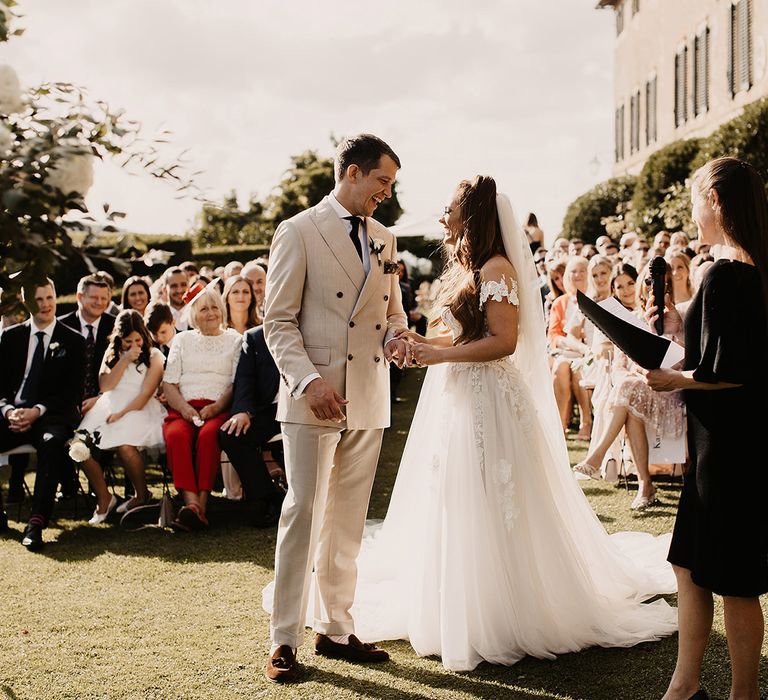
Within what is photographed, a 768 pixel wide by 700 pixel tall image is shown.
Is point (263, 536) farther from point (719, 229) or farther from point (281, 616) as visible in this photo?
point (719, 229)

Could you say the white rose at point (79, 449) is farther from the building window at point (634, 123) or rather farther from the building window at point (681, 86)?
the building window at point (634, 123)

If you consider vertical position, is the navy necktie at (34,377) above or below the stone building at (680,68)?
below

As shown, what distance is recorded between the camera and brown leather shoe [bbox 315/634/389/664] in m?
4.34

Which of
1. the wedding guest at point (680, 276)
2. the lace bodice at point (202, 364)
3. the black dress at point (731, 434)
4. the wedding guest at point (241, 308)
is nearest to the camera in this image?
the black dress at point (731, 434)

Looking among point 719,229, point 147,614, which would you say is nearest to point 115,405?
point 147,614

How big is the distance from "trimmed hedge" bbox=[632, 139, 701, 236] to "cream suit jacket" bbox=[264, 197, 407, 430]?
57.2 ft

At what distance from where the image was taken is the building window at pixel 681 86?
993 inches

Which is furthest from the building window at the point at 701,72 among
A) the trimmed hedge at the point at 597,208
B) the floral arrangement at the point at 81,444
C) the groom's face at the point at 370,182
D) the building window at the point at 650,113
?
the floral arrangement at the point at 81,444

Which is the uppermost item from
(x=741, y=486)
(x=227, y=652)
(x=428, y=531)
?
(x=741, y=486)

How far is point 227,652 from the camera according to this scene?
451 centimetres

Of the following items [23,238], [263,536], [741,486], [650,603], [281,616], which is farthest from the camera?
[263,536]

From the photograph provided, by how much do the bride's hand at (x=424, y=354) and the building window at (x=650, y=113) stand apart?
1050 inches

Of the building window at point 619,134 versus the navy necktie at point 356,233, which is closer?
the navy necktie at point 356,233

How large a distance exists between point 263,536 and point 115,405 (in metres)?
1.88
